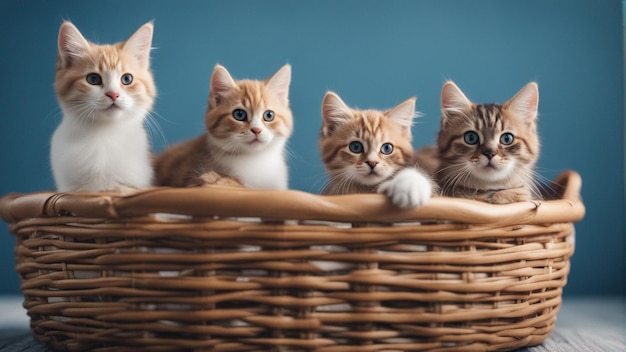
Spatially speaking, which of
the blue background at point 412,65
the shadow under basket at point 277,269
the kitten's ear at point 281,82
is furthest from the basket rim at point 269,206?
the blue background at point 412,65

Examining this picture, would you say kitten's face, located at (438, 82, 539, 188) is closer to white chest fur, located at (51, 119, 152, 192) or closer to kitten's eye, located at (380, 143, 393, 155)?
kitten's eye, located at (380, 143, 393, 155)

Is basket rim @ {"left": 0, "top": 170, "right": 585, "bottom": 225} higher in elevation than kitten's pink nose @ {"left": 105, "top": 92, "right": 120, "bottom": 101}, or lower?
lower

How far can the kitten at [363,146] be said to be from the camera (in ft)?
4.83

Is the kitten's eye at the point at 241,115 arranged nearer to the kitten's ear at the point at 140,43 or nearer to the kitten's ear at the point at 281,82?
the kitten's ear at the point at 281,82

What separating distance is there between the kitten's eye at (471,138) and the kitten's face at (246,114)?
0.47m

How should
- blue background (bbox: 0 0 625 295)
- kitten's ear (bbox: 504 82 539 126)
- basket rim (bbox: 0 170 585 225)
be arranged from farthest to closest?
blue background (bbox: 0 0 625 295) < kitten's ear (bbox: 504 82 539 126) < basket rim (bbox: 0 170 585 225)

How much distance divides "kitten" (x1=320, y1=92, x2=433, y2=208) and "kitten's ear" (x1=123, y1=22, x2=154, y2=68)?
1.65 feet

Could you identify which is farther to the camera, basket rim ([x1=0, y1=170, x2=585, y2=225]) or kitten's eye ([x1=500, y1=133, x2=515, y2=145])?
kitten's eye ([x1=500, y1=133, x2=515, y2=145])

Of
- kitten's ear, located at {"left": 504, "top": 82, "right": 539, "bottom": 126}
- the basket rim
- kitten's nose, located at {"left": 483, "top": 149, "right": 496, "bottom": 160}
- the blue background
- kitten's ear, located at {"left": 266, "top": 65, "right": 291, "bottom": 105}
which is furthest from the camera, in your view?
the blue background

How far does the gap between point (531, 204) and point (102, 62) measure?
105cm

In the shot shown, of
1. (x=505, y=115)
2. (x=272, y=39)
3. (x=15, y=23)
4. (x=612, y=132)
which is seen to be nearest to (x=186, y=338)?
(x=505, y=115)

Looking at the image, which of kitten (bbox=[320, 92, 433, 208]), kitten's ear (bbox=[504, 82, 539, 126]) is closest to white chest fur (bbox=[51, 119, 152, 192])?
kitten (bbox=[320, 92, 433, 208])

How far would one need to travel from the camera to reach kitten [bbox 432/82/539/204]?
1.45 metres

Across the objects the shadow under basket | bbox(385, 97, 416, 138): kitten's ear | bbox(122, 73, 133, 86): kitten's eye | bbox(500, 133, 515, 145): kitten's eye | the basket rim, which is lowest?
the shadow under basket
